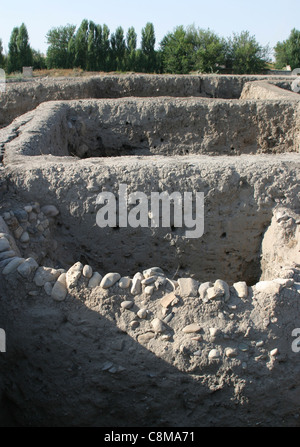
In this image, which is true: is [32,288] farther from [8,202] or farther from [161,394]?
[8,202]

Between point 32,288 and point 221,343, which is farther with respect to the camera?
point 32,288

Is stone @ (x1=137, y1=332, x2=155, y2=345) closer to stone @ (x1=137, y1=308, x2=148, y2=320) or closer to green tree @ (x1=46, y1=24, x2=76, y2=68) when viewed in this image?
stone @ (x1=137, y1=308, x2=148, y2=320)

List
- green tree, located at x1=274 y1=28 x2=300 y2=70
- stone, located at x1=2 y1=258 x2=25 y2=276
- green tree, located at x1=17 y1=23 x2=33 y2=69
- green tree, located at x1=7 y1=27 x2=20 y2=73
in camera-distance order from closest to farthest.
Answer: stone, located at x1=2 y1=258 x2=25 y2=276, green tree, located at x1=7 y1=27 x2=20 y2=73, green tree, located at x1=17 y1=23 x2=33 y2=69, green tree, located at x1=274 y1=28 x2=300 y2=70

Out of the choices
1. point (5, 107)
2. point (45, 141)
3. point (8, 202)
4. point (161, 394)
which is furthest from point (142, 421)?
point (5, 107)

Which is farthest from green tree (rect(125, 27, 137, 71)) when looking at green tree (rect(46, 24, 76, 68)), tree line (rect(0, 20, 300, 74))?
green tree (rect(46, 24, 76, 68))

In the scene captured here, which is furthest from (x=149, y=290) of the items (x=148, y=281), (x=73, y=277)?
(x=73, y=277)

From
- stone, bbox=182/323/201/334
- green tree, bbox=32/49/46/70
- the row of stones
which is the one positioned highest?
green tree, bbox=32/49/46/70

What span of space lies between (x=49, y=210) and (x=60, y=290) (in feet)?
3.65

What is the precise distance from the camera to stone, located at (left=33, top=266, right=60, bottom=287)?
8.48 feet

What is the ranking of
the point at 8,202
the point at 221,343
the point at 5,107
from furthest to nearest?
the point at 5,107, the point at 8,202, the point at 221,343

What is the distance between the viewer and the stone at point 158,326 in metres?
2.44

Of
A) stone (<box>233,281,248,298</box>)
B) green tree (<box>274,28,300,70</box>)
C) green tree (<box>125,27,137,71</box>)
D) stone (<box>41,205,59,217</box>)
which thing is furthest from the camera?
green tree (<box>274,28,300,70</box>)

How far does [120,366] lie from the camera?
2459mm

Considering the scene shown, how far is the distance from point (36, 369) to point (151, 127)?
3776mm
